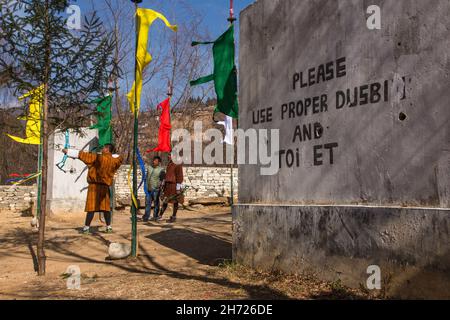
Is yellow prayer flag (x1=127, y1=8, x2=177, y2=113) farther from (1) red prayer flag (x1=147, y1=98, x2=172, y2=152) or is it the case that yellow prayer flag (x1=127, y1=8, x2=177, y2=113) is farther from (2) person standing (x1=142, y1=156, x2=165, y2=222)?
(1) red prayer flag (x1=147, y1=98, x2=172, y2=152)

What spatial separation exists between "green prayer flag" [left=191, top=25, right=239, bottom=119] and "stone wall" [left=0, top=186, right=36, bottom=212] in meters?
13.4

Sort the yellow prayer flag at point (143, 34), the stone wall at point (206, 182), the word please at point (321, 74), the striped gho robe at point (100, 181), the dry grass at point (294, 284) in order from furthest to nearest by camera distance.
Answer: the stone wall at point (206, 182) → the striped gho robe at point (100, 181) → the yellow prayer flag at point (143, 34) → the word please at point (321, 74) → the dry grass at point (294, 284)


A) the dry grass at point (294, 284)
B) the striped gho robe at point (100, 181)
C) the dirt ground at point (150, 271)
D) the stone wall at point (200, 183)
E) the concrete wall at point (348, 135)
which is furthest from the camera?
the stone wall at point (200, 183)

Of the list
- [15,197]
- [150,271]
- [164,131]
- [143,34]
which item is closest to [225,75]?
[143,34]

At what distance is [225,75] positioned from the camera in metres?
7.18

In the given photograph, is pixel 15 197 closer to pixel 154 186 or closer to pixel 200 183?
pixel 200 183

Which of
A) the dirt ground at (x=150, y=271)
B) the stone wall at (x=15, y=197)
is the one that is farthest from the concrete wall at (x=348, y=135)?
the stone wall at (x=15, y=197)

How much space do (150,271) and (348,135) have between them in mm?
3251

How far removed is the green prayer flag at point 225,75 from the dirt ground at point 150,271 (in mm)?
2349

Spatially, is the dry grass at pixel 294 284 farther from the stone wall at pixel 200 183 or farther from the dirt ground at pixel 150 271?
the stone wall at pixel 200 183

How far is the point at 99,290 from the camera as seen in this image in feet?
16.0

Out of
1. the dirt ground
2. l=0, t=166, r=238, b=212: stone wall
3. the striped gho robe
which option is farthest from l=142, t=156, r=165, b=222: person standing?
l=0, t=166, r=238, b=212: stone wall

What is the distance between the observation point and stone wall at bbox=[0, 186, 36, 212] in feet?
59.5

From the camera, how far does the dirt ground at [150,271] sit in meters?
4.61
